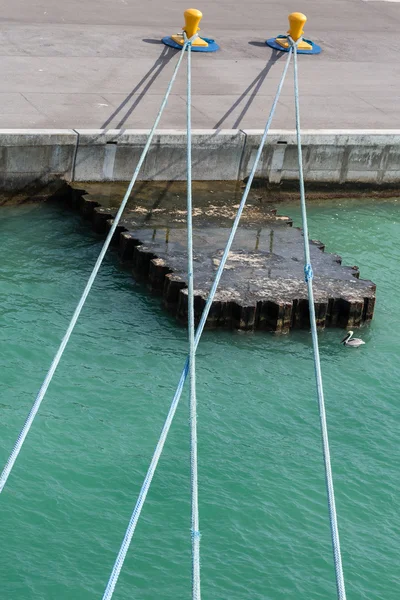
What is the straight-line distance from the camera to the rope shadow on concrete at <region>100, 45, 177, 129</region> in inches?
706

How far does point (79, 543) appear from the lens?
1029 centimetres

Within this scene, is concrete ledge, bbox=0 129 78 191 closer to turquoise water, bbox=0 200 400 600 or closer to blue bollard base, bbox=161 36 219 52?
turquoise water, bbox=0 200 400 600

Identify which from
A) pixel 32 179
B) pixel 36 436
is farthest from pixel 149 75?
pixel 36 436

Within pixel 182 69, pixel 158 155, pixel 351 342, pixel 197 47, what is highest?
pixel 197 47

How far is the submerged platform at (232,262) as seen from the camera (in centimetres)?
1434

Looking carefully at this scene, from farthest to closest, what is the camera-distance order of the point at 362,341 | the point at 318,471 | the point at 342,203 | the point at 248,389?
the point at 342,203 < the point at 362,341 < the point at 248,389 < the point at 318,471

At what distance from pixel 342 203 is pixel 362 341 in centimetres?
518

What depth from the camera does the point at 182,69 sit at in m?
20.7

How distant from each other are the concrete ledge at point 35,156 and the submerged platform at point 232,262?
1.72ft

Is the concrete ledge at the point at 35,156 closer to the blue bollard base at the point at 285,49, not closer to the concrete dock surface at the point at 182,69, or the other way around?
the concrete dock surface at the point at 182,69

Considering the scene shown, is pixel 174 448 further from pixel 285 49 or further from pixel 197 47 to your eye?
pixel 285 49

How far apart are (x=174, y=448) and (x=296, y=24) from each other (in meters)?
7.09

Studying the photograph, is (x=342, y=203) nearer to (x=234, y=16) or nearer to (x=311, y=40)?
(x=311, y=40)

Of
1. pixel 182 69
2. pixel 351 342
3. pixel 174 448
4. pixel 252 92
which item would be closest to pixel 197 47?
pixel 182 69
